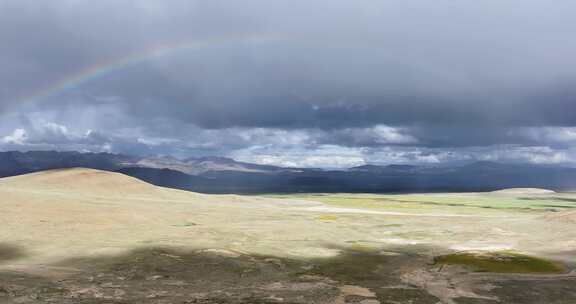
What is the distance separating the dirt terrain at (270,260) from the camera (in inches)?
A: 1391

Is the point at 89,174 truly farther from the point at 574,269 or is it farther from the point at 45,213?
the point at 574,269

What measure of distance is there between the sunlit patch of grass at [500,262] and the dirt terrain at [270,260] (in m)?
0.12

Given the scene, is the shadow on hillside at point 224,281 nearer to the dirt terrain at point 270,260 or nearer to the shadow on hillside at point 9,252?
the dirt terrain at point 270,260

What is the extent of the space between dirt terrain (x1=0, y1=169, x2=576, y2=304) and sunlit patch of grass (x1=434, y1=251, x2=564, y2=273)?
0.12 meters

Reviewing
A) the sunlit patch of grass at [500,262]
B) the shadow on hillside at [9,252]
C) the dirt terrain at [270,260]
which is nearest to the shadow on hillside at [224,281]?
the dirt terrain at [270,260]

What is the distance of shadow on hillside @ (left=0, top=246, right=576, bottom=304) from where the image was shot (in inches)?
1321

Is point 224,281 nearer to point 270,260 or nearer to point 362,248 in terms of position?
point 270,260

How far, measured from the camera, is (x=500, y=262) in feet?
165

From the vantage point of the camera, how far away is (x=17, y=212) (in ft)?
245

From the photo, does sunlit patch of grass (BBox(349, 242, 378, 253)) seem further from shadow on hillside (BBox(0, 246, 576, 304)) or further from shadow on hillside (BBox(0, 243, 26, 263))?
shadow on hillside (BBox(0, 243, 26, 263))

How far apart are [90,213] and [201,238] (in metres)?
28.2

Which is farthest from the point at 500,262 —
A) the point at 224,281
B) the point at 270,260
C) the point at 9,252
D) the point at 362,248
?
the point at 9,252

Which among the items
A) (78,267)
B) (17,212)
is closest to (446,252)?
(78,267)

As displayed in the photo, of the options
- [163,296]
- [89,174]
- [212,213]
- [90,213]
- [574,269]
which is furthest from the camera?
[89,174]
